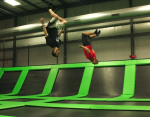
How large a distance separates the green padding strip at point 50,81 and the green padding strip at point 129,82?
9.04 feet

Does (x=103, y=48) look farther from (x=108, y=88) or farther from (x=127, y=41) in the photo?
(x=108, y=88)

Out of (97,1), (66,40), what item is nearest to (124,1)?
(97,1)

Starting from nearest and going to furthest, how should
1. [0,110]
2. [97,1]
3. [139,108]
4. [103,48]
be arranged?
[139,108] < [0,110] < [103,48] < [97,1]

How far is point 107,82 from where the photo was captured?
6.27m

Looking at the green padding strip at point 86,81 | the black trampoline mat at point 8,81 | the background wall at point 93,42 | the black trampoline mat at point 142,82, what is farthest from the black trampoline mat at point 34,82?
the black trampoline mat at point 142,82

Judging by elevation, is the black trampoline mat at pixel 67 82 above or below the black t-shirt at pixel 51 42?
below

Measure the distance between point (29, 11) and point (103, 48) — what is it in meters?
5.12

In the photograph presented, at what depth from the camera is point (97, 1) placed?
30.2 feet

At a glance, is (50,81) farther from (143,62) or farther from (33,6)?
(33,6)

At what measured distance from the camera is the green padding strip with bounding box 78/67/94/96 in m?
6.30

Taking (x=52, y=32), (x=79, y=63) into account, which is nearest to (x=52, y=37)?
(x=52, y=32)

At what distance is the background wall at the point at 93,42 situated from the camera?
26.6ft

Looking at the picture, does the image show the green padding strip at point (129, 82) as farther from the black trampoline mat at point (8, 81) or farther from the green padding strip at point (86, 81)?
the black trampoline mat at point (8, 81)

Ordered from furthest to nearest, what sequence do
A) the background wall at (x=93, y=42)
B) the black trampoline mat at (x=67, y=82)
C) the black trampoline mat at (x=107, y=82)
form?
the background wall at (x=93, y=42) < the black trampoline mat at (x=67, y=82) < the black trampoline mat at (x=107, y=82)
